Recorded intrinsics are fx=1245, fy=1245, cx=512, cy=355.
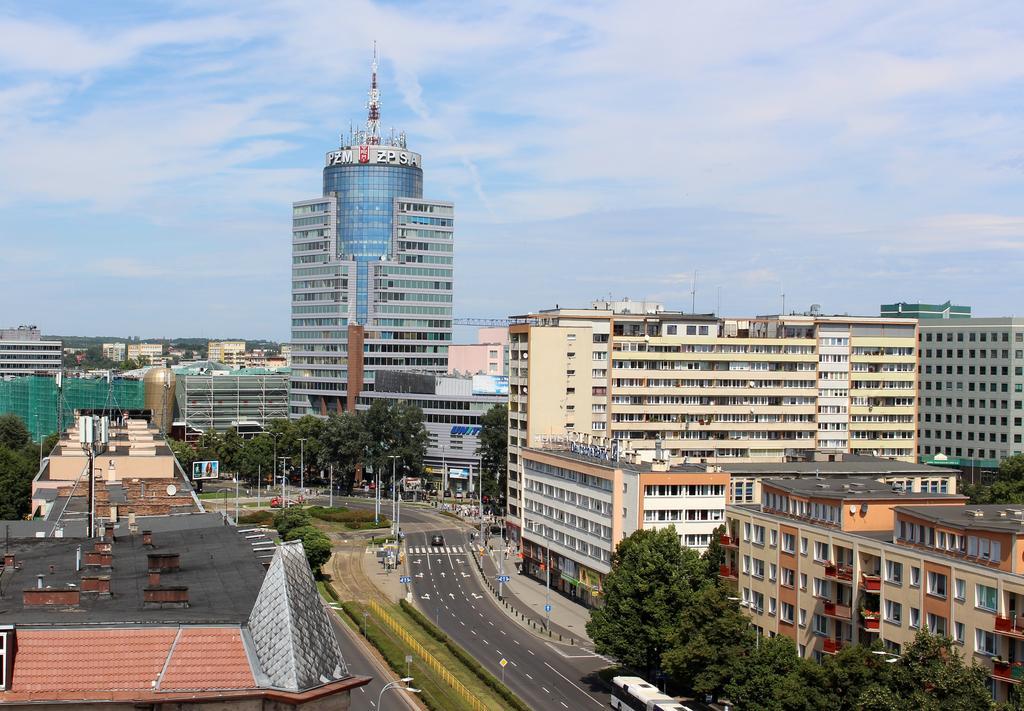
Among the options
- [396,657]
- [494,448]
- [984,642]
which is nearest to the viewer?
[984,642]

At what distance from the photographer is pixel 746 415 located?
153000mm

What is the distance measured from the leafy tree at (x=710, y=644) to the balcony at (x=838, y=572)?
661 centimetres

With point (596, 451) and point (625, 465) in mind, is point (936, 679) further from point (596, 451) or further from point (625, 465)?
point (596, 451)

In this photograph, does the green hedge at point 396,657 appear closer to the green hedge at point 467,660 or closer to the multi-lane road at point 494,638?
the green hedge at point 467,660

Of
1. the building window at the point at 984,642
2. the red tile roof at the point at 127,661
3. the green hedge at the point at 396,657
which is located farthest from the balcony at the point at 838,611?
the red tile roof at the point at 127,661

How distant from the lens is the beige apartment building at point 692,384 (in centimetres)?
14738

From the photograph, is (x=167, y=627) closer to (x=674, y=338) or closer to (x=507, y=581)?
(x=507, y=581)

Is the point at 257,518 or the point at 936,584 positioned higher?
the point at 936,584

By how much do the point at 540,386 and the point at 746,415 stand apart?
86.4ft

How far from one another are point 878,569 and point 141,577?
143 feet

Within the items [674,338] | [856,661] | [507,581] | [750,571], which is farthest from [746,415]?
[856,661]

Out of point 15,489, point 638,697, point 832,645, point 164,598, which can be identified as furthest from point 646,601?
point 15,489

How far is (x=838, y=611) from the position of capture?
78250 millimetres

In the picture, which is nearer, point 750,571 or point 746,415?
point 750,571
